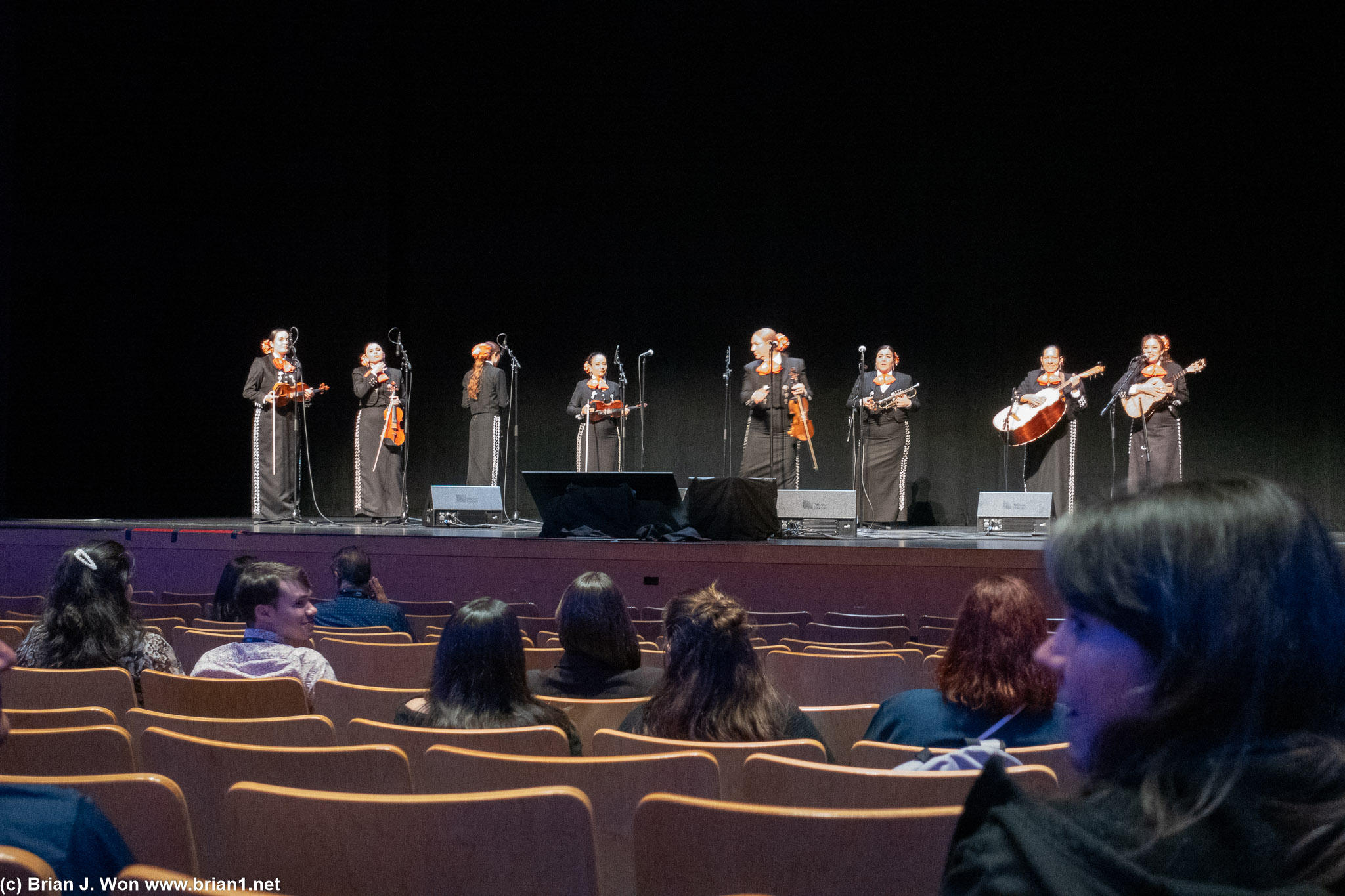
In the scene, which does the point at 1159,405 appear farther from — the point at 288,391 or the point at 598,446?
the point at 288,391

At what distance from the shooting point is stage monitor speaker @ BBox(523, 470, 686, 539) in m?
7.03

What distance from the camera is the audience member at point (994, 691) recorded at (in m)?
2.15

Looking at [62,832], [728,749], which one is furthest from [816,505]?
[62,832]

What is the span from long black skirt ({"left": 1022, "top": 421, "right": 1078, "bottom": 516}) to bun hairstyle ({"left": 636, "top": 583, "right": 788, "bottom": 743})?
787 cm

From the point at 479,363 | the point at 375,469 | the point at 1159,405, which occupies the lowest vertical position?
the point at 375,469

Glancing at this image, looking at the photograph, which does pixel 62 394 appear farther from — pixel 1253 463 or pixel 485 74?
pixel 1253 463

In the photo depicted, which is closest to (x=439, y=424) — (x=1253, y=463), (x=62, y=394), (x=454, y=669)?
(x=62, y=394)

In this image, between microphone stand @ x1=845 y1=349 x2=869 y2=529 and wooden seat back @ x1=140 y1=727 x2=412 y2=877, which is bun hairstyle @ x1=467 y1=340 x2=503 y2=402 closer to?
microphone stand @ x1=845 y1=349 x2=869 y2=529

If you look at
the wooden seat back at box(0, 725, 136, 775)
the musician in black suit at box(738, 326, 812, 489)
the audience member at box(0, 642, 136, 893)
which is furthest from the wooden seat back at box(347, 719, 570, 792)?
the musician in black suit at box(738, 326, 812, 489)

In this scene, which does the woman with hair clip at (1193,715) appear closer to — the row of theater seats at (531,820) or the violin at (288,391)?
the row of theater seats at (531,820)

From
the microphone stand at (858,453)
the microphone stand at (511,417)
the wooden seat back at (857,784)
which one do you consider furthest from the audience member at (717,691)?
the microphone stand at (511,417)

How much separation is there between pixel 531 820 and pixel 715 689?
0.93 m

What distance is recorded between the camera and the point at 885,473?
33.0 ft

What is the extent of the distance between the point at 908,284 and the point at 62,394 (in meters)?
9.16
